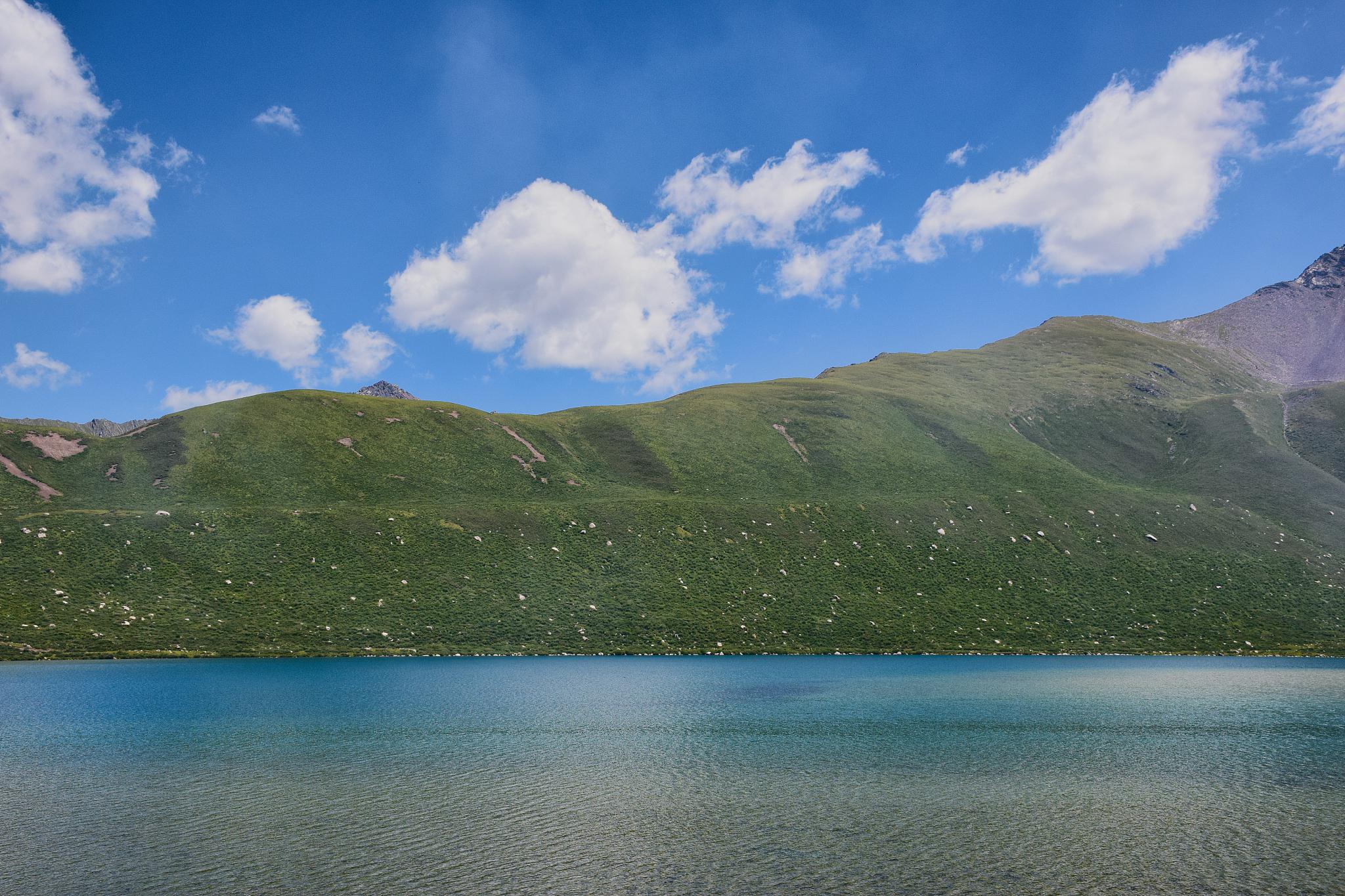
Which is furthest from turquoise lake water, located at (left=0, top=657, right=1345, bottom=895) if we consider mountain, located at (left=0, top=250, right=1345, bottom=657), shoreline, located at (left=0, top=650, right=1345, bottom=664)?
mountain, located at (left=0, top=250, right=1345, bottom=657)

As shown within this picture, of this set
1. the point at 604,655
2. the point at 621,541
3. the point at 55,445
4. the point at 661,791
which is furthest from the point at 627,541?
the point at 55,445

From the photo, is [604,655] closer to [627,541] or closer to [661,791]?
[627,541]

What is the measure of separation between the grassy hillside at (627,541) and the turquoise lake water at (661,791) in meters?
32.7

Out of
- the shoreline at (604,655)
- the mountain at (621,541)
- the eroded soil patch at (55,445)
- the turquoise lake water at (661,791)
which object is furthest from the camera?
the eroded soil patch at (55,445)

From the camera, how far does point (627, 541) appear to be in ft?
381

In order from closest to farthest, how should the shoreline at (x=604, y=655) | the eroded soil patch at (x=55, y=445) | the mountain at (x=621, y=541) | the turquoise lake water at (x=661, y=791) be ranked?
1. the turquoise lake water at (x=661, y=791)
2. the shoreline at (x=604, y=655)
3. the mountain at (x=621, y=541)
4. the eroded soil patch at (x=55, y=445)

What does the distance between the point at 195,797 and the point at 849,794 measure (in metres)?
22.8

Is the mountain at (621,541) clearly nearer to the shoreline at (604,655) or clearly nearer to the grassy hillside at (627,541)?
the grassy hillside at (627,541)

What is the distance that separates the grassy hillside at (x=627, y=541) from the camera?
89688mm

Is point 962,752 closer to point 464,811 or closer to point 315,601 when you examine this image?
point 464,811

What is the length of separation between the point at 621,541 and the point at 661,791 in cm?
8794

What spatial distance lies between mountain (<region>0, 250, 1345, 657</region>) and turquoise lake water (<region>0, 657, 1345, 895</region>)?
32.6 meters

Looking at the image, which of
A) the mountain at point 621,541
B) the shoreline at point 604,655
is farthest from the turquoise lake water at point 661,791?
the mountain at point 621,541

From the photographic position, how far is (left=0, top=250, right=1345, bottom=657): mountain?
294 ft
